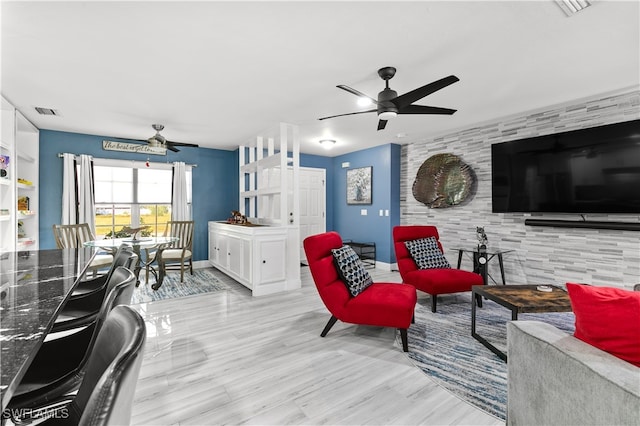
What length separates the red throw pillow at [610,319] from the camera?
1.09 m

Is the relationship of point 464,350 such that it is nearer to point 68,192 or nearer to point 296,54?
point 296,54

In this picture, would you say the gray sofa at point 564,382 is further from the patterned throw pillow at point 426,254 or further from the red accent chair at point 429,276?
the patterned throw pillow at point 426,254

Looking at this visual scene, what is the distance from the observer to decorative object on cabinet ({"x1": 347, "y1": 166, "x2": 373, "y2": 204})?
6.18m

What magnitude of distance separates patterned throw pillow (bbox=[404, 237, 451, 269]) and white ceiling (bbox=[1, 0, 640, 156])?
1.76 meters

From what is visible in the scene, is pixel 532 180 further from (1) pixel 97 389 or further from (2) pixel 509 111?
(1) pixel 97 389

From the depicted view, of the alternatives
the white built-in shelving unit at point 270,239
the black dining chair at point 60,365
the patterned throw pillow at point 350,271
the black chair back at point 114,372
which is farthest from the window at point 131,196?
the black chair back at point 114,372

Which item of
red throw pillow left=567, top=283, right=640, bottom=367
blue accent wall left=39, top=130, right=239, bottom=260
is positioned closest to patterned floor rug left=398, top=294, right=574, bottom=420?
red throw pillow left=567, top=283, right=640, bottom=367

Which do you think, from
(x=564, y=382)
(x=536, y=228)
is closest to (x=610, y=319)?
(x=564, y=382)

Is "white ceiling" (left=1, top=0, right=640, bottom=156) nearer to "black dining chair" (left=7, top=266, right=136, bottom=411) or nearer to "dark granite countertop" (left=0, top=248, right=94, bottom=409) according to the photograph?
"dark granite countertop" (left=0, top=248, right=94, bottom=409)

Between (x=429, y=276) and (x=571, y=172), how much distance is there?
2.14 m

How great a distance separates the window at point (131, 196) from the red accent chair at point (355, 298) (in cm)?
412

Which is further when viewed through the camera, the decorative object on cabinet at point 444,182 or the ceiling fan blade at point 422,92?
the decorative object on cabinet at point 444,182

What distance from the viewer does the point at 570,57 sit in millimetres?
2557

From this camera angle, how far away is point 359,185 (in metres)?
6.39
